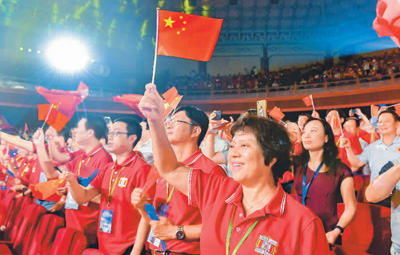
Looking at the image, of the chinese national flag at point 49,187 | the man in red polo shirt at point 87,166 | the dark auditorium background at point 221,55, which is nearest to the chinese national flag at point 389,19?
the man in red polo shirt at point 87,166

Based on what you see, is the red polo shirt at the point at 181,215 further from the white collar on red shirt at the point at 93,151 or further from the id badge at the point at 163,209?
the white collar on red shirt at the point at 93,151

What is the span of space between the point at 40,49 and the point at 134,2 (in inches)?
179

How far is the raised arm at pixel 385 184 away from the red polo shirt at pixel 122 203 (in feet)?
4.69

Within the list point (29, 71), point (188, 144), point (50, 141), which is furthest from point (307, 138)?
point (29, 71)

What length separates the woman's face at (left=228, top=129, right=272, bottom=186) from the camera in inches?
54.0

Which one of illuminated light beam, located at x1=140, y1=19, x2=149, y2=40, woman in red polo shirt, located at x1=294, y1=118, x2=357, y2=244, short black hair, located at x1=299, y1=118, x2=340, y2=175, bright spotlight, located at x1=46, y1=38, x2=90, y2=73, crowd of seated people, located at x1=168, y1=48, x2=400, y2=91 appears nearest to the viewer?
woman in red polo shirt, located at x1=294, y1=118, x2=357, y2=244

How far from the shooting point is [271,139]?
1412mm

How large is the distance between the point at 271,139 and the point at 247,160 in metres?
0.14

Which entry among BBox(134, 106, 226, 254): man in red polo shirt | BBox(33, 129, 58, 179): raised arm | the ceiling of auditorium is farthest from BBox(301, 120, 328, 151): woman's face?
the ceiling of auditorium

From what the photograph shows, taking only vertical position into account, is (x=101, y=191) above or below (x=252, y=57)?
below

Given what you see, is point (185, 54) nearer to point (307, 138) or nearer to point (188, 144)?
point (188, 144)

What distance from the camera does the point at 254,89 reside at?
44.3 ft

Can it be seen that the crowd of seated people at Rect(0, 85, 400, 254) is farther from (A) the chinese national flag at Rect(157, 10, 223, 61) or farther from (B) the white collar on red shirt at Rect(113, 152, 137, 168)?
(A) the chinese national flag at Rect(157, 10, 223, 61)

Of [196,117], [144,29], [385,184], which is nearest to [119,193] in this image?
[196,117]
